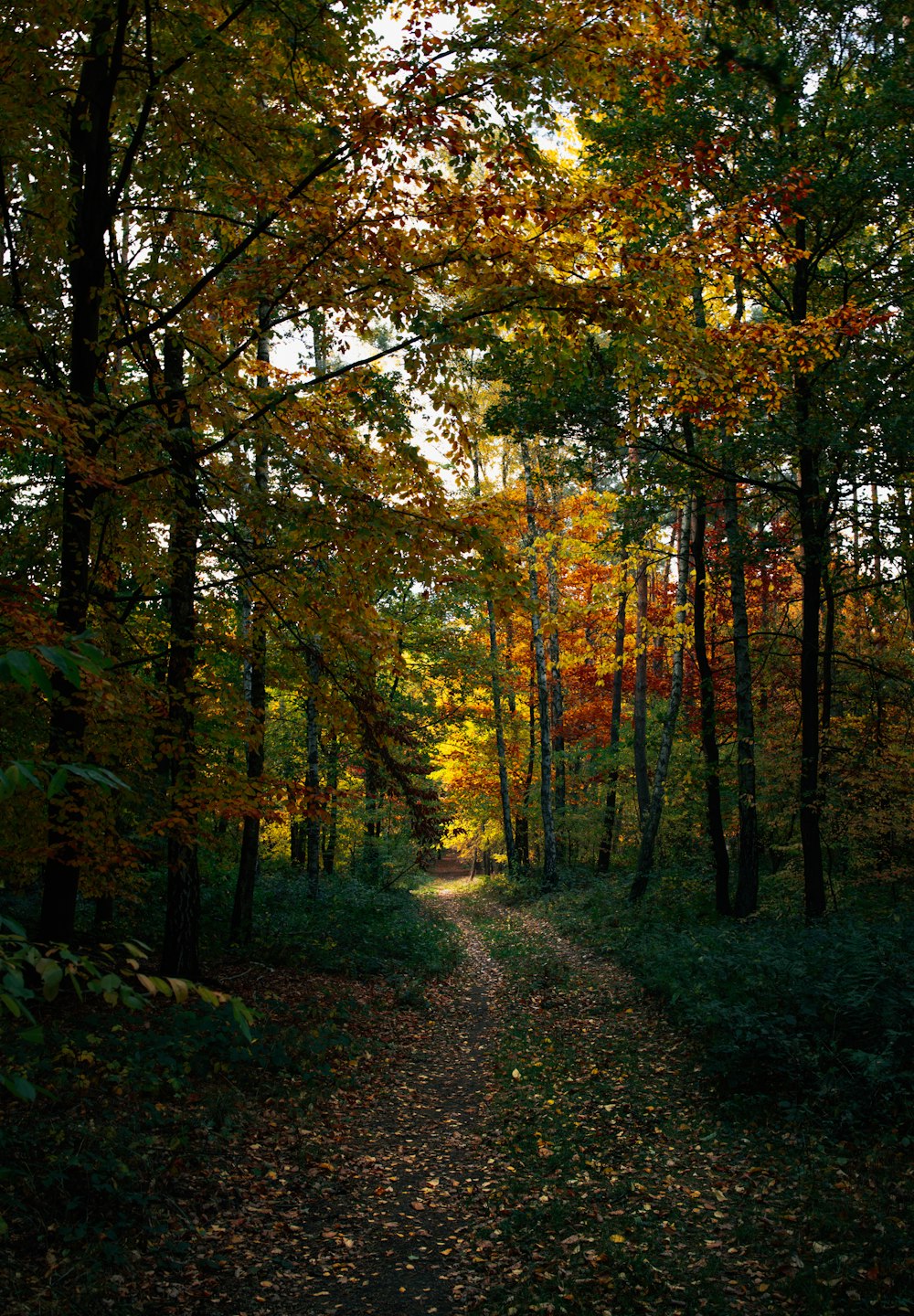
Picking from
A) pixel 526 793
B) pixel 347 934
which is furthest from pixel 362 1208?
pixel 526 793

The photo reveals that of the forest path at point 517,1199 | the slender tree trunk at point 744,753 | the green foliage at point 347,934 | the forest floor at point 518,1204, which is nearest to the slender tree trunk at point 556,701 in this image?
the slender tree trunk at point 744,753

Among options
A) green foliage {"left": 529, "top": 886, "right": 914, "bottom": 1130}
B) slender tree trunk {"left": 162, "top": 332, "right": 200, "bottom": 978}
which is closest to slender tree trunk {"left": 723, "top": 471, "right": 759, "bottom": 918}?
green foliage {"left": 529, "top": 886, "right": 914, "bottom": 1130}

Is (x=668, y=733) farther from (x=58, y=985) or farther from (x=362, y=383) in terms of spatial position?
(x=58, y=985)

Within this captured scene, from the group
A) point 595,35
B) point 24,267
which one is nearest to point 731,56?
point 595,35

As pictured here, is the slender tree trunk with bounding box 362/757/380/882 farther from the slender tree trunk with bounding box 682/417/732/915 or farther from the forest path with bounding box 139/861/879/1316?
the forest path with bounding box 139/861/879/1316

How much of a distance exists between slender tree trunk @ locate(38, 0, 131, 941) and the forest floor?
2.52 metres

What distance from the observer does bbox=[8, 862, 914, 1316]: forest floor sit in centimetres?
437

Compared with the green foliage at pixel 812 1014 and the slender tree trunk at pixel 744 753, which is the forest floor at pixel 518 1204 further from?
the slender tree trunk at pixel 744 753

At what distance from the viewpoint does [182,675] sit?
24.5 feet

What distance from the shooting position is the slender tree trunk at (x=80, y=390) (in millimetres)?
5824

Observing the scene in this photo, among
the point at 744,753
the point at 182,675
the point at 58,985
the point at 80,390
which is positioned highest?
the point at 80,390

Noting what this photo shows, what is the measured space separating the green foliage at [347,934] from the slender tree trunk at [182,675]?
123 inches

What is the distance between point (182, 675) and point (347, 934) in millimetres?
7775

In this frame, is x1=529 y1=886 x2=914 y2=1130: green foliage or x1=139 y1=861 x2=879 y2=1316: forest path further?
x1=529 y1=886 x2=914 y2=1130: green foliage
